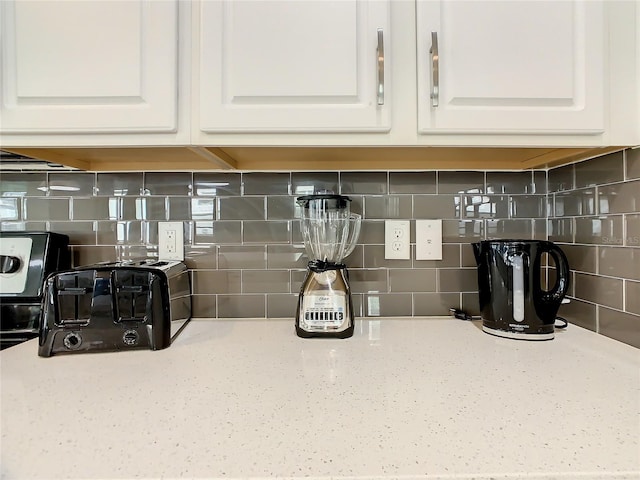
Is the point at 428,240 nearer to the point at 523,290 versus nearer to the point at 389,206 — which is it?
the point at 389,206

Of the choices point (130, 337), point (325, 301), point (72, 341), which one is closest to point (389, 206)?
point (325, 301)

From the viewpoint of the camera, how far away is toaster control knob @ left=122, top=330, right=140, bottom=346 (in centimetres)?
82

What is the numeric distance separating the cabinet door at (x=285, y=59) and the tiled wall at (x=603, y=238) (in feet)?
2.03

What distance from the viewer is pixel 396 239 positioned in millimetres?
1088

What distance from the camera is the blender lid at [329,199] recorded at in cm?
95

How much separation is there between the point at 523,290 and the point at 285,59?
2.61 feet

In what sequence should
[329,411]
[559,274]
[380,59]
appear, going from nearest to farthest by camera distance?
1. [329,411]
2. [380,59]
3. [559,274]

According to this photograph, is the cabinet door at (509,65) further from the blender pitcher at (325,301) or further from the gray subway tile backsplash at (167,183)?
the gray subway tile backsplash at (167,183)

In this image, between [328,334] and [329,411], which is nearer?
[329,411]

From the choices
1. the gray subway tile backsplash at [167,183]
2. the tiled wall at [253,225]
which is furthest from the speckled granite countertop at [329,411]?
the gray subway tile backsplash at [167,183]

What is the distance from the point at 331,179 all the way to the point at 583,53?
68 cm

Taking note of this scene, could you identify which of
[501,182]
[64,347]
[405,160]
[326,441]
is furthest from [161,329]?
[501,182]

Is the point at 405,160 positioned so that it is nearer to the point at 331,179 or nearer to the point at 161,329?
the point at 331,179

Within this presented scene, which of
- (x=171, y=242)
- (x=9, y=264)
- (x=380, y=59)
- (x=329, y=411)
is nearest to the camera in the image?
(x=329, y=411)
